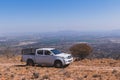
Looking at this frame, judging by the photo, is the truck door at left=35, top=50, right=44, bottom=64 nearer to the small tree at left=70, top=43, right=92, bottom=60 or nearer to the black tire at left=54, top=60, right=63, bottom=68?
the black tire at left=54, top=60, right=63, bottom=68

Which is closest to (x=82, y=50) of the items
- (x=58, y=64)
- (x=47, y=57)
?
(x=47, y=57)

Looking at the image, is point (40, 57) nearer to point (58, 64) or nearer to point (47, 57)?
point (47, 57)

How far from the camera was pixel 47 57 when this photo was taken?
22578mm

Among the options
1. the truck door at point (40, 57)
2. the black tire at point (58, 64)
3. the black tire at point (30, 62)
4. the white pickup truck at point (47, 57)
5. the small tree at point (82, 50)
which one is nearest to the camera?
the black tire at point (58, 64)

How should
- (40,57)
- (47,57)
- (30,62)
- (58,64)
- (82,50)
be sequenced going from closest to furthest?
(58,64)
(47,57)
(40,57)
(30,62)
(82,50)

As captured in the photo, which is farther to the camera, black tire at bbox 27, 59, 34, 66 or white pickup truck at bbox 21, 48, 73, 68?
black tire at bbox 27, 59, 34, 66

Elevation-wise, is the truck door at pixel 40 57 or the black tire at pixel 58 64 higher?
the truck door at pixel 40 57

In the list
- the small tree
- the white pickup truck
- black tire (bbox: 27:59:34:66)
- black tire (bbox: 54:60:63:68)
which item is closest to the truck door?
the white pickup truck

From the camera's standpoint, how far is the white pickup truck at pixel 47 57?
21.7 meters

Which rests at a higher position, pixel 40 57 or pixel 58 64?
pixel 40 57

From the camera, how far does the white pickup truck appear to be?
71.2 ft

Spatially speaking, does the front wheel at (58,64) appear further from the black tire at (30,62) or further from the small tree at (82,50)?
the small tree at (82,50)

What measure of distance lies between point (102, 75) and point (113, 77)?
95 centimetres

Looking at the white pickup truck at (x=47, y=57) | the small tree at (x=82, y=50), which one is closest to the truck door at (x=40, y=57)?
the white pickup truck at (x=47, y=57)
